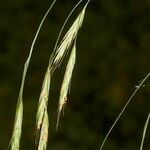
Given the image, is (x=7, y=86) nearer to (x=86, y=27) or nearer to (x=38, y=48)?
(x=38, y=48)

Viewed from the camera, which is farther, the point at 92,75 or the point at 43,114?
the point at 92,75

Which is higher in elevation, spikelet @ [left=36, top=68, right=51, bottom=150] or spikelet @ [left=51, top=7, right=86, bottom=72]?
spikelet @ [left=51, top=7, right=86, bottom=72]

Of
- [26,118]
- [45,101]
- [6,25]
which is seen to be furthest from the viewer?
[6,25]

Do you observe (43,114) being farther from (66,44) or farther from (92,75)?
(92,75)

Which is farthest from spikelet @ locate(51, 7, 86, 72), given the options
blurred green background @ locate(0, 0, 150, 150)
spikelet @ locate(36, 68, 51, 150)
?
blurred green background @ locate(0, 0, 150, 150)

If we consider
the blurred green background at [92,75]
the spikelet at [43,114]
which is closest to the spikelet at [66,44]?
the spikelet at [43,114]

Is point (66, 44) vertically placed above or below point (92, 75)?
above

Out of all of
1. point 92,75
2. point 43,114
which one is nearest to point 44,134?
point 43,114

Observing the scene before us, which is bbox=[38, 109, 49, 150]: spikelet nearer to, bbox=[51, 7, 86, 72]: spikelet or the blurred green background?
bbox=[51, 7, 86, 72]: spikelet

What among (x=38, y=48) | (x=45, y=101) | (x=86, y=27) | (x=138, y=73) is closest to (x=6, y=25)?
(x=38, y=48)
